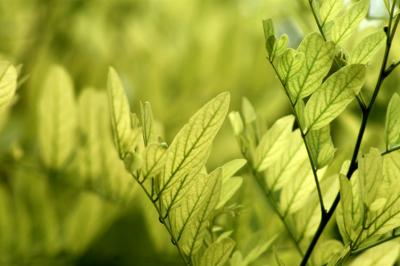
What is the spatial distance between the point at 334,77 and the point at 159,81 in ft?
1.66

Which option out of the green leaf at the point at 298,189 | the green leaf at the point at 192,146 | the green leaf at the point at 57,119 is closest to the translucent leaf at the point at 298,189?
the green leaf at the point at 298,189

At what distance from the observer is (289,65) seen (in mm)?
390

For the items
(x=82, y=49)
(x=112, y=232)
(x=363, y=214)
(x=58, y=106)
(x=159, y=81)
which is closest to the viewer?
(x=363, y=214)

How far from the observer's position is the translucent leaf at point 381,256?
44cm

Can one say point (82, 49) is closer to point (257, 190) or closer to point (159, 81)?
point (159, 81)

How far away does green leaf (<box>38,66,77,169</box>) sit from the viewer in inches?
24.0

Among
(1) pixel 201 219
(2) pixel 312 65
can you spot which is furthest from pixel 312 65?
(1) pixel 201 219

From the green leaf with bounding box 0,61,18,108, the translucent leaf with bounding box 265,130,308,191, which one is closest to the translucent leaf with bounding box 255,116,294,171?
the translucent leaf with bounding box 265,130,308,191

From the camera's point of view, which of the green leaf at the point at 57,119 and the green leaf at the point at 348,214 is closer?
the green leaf at the point at 348,214

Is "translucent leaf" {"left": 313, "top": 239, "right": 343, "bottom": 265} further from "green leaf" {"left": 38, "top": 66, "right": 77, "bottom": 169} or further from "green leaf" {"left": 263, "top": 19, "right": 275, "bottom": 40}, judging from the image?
"green leaf" {"left": 38, "top": 66, "right": 77, "bottom": 169}

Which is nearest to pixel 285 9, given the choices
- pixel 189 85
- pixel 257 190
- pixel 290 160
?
pixel 189 85

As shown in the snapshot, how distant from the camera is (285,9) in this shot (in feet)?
2.88

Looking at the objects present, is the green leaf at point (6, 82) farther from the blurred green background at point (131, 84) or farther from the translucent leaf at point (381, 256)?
the translucent leaf at point (381, 256)

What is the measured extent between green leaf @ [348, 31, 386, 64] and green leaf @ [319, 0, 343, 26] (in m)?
0.02
